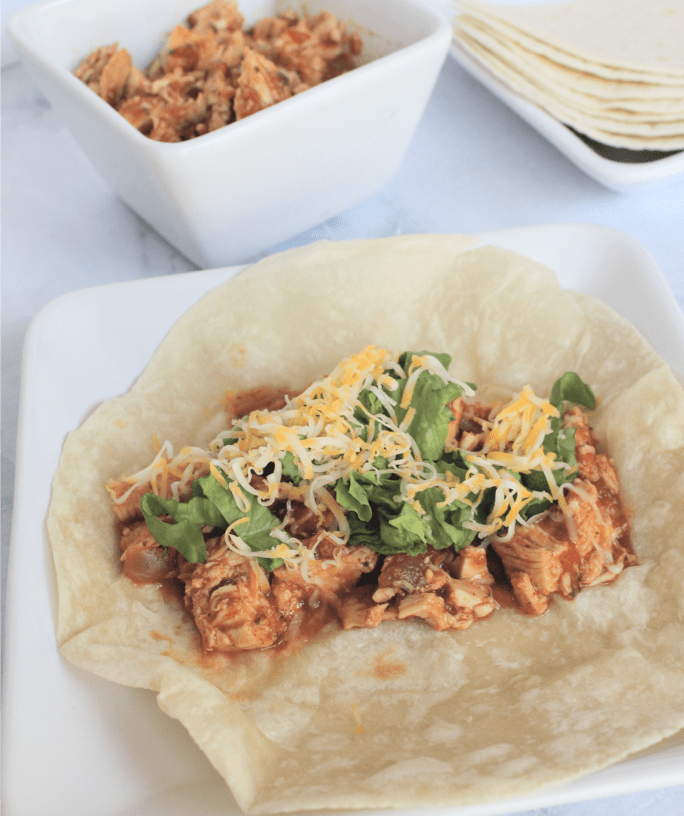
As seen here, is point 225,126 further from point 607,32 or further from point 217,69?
point 607,32

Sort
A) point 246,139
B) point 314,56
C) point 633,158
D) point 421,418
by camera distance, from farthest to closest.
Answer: point 633,158 → point 314,56 → point 246,139 → point 421,418

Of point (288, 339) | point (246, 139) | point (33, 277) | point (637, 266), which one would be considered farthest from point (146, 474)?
point (637, 266)

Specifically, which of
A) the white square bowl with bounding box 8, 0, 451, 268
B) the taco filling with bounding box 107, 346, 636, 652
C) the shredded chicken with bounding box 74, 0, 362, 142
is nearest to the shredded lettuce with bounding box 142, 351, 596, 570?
the taco filling with bounding box 107, 346, 636, 652

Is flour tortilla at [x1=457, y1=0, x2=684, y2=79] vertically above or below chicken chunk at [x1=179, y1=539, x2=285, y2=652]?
above

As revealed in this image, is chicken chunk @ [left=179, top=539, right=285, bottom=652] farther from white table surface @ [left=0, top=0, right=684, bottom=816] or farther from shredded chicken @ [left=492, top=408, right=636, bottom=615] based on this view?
white table surface @ [left=0, top=0, right=684, bottom=816]

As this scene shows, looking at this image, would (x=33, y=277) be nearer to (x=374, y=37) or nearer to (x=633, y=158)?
(x=374, y=37)

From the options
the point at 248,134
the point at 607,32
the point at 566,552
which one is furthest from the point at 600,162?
the point at 566,552
